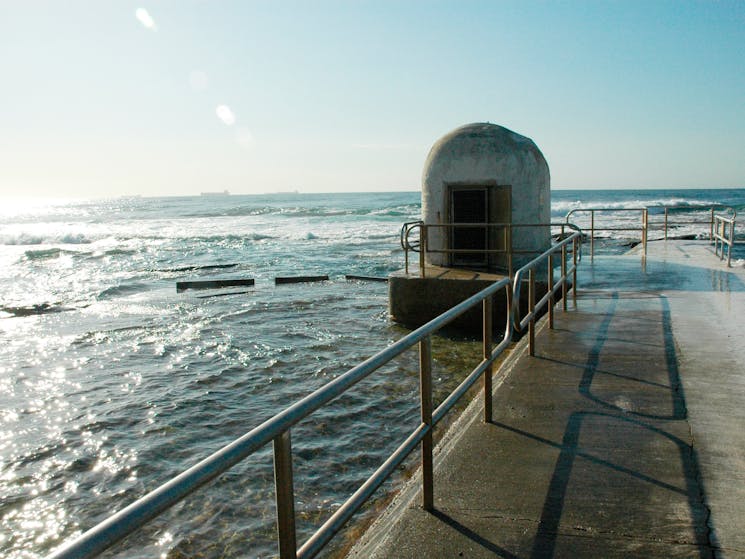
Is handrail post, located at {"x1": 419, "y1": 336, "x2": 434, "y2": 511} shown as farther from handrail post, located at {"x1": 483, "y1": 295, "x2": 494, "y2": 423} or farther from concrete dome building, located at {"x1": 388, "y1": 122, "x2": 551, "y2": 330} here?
concrete dome building, located at {"x1": 388, "y1": 122, "x2": 551, "y2": 330}

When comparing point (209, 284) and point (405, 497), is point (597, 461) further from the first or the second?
point (209, 284)

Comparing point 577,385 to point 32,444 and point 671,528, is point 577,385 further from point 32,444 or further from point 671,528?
point 32,444

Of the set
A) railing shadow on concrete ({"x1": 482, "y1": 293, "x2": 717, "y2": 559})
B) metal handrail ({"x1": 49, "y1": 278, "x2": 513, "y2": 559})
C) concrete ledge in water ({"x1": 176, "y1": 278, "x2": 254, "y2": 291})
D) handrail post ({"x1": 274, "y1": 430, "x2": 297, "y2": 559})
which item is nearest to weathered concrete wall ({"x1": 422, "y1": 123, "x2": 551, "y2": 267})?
concrete ledge in water ({"x1": 176, "y1": 278, "x2": 254, "y2": 291})


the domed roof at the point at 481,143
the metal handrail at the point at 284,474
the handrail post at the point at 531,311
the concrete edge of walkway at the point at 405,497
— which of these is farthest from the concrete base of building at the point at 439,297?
the metal handrail at the point at 284,474

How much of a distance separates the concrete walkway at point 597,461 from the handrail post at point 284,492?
3.24ft

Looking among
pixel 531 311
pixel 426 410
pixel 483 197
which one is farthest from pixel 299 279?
pixel 426 410

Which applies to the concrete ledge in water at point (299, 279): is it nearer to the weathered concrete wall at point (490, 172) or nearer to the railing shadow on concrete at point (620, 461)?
the weathered concrete wall at point (490, 172)

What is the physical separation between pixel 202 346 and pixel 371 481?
8640mm

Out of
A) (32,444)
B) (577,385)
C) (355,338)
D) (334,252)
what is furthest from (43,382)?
(334,252)

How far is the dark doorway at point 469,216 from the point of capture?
1301 centimetres

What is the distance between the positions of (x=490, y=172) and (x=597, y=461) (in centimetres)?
934

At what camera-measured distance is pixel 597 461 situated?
3840mm

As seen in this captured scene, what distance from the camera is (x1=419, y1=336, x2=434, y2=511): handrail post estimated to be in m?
3.12

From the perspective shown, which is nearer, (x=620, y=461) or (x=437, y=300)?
(x=620, y=461)
